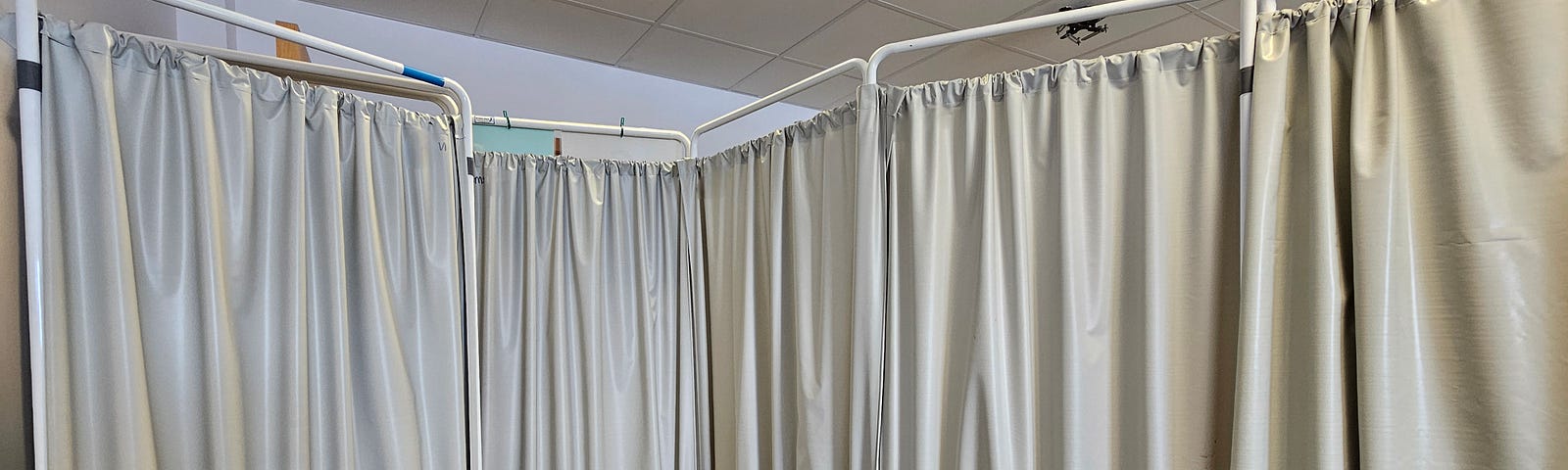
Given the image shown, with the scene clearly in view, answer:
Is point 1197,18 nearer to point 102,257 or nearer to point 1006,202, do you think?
point 1006,202

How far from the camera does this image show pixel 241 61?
113 centimetres

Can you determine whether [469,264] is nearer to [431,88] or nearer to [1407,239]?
[431,88]

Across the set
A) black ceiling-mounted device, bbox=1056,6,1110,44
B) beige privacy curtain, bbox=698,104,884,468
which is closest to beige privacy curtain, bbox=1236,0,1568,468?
beige privacy curtain, bbox=698,104,884,468

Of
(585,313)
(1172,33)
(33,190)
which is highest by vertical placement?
(1172,33)

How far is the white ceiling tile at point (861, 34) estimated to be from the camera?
2537 mm

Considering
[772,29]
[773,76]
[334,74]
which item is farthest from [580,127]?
[773,76]

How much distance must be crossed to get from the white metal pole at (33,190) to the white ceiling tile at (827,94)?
2740 millimetres

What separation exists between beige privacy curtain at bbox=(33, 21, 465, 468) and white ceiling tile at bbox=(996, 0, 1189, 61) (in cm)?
228

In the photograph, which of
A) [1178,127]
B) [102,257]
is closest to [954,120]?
[1178,127]

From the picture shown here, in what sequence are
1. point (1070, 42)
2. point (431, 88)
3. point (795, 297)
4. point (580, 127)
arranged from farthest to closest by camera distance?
point (1070, 42)
point (580, 127)
point (795, 297)
point (431, 88)

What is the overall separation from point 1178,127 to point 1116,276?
253 millimetres

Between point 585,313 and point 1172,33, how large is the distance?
104 inches

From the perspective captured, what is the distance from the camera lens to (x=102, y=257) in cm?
87

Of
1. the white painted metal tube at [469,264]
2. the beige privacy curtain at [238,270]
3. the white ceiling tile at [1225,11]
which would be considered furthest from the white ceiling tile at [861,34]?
the beige privacy curtain at [238,270]
